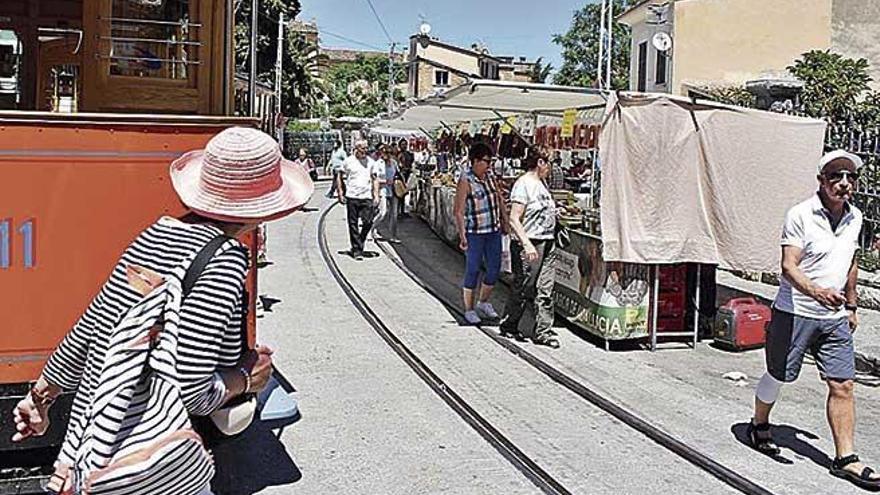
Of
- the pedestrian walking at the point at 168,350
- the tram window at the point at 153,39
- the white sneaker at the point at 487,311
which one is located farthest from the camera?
the white sneaker at the point at 487,311

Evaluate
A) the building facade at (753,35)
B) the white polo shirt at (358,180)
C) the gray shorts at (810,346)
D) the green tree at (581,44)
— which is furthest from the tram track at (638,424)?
the green tree at (581,44)

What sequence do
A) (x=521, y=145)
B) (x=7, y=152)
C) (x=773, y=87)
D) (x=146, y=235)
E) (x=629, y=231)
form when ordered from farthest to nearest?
1. (x=521, y=145)
2. (x=773, y=87)
3. (x=629, y=231)
4. (x=7, y=152)
5. (x=146, y=235)

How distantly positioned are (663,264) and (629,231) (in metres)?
0.49

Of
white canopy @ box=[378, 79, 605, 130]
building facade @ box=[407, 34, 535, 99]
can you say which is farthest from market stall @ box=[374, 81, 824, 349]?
building facade @ box=[407, 34, 535, 99]

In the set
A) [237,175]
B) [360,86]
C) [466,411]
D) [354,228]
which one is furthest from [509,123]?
[360,86]

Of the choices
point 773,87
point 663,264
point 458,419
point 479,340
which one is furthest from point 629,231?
point 773,87

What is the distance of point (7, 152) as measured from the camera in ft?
13.4

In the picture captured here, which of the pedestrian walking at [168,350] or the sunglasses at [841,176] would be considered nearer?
the pedestrian walking at [168,350]

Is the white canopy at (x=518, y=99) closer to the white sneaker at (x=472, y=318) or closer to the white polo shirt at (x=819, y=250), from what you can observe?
the white sneaker at (x=472, y=318)

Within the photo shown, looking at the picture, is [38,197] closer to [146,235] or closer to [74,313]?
[74,313]

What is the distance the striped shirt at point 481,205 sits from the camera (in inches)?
384

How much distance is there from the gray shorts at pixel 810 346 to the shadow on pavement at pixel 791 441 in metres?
0.56

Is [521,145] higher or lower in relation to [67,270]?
higher

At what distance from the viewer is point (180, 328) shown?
272 centimetres
